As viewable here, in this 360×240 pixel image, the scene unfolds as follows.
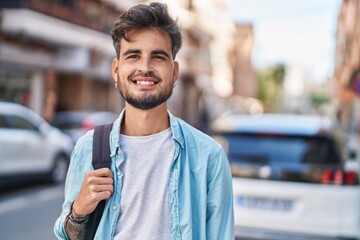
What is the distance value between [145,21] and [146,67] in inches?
6.4

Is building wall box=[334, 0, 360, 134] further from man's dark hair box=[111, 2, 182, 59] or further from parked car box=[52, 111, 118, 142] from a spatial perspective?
man's dark hair box=[111, 2, 182, 59]

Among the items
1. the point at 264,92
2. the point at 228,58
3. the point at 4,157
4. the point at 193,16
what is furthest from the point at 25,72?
the point at 264,92

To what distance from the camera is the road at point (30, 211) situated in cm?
757

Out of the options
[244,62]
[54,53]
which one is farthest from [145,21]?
[244,62]

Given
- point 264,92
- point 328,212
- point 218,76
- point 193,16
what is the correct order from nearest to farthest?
point 328,212
point 193,16
point 218,76
point 264,92

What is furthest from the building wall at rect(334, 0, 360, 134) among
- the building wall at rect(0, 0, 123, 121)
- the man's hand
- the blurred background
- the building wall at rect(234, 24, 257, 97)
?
the building wall at rect(234, 24, 257, 97)

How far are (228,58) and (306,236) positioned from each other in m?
69.6

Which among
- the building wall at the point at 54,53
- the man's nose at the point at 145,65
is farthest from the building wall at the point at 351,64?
the man's nose at the point at 145,65

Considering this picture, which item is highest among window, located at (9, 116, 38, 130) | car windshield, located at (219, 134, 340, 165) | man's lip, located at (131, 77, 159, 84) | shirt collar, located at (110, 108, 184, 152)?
man's lip, located at (131, 77, 159, 84)

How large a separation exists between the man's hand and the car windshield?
384cm

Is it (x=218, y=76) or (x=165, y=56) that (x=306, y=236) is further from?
(x=218, y=76)

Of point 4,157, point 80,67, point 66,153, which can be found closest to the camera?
point 4,157

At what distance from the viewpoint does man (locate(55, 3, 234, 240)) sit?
1990 mm

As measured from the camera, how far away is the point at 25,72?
21.0 m
